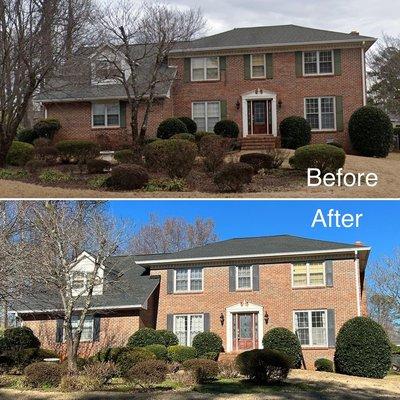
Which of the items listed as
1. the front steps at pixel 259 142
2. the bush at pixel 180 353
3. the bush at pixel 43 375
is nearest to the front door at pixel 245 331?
the bush at pixel 180 353

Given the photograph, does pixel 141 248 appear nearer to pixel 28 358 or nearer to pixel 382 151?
pixel 382 151

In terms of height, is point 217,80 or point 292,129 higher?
point 217,80

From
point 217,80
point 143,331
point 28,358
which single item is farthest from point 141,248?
point 28,358

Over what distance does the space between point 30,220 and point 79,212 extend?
1361 millimetres

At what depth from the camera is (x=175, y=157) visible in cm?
1955

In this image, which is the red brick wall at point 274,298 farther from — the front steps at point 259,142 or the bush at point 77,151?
the front steps at point 259,142

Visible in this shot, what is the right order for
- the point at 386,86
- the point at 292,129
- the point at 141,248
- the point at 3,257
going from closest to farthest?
1. the point at 3,257
2. the point at 292,129
3. the point at 141,248
4. the point at 386,86

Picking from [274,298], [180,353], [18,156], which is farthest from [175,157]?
[274,298]

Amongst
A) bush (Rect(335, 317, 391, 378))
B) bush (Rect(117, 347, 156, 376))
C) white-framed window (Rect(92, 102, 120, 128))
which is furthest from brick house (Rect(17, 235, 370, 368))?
white-framed window (Rect(92, 102, 120, 128))

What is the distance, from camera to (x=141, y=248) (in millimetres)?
36844

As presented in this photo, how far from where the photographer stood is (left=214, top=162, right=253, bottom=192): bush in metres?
18.4

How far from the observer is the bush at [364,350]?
18984 millimetres

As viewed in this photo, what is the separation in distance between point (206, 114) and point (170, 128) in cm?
351

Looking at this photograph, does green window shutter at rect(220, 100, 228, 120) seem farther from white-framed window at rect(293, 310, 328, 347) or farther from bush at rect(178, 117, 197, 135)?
white-framed window at rect(293, 310, 328, 347)
